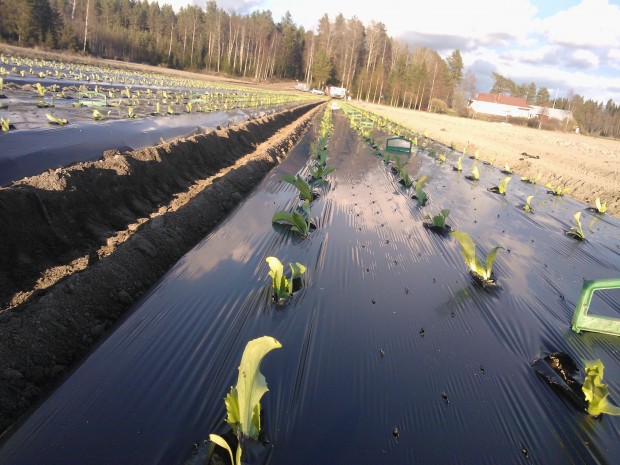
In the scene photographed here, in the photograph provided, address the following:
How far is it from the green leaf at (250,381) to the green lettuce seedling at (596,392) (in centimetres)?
215

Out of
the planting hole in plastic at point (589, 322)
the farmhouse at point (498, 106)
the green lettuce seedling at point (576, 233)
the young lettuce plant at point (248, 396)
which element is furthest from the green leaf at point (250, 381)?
the farmhouse at point (498, 106)

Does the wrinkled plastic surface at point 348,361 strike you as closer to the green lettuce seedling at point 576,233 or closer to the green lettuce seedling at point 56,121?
the green lettuce seedling at point 576,233

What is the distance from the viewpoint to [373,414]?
Answer: 8.00ft

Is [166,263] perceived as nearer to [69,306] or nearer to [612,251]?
[69,306]

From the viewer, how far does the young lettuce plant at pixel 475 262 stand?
429 cm

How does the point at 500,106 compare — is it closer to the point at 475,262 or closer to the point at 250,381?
the point at 475,262

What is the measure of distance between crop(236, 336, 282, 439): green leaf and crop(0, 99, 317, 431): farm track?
1469 millimetres

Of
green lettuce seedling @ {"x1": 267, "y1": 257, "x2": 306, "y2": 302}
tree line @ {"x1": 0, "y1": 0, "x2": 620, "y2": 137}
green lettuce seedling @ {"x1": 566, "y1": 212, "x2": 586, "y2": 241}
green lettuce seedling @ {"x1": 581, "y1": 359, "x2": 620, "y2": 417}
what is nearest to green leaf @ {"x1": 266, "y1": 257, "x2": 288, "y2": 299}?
green lettuce seedling @ {"x1": 267, "y1": 257, "x2": 306, "y2": 302}

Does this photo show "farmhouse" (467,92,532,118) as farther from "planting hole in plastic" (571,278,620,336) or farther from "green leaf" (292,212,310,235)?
"planting hole in plastic" (571,278,620,336)

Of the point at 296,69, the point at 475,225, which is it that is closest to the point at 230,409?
the point at 475,225

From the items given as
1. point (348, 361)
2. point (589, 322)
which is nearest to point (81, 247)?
point (348, 361)

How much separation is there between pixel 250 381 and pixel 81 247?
346 cm

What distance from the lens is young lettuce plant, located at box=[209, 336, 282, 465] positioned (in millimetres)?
1943

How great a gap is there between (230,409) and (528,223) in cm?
696
